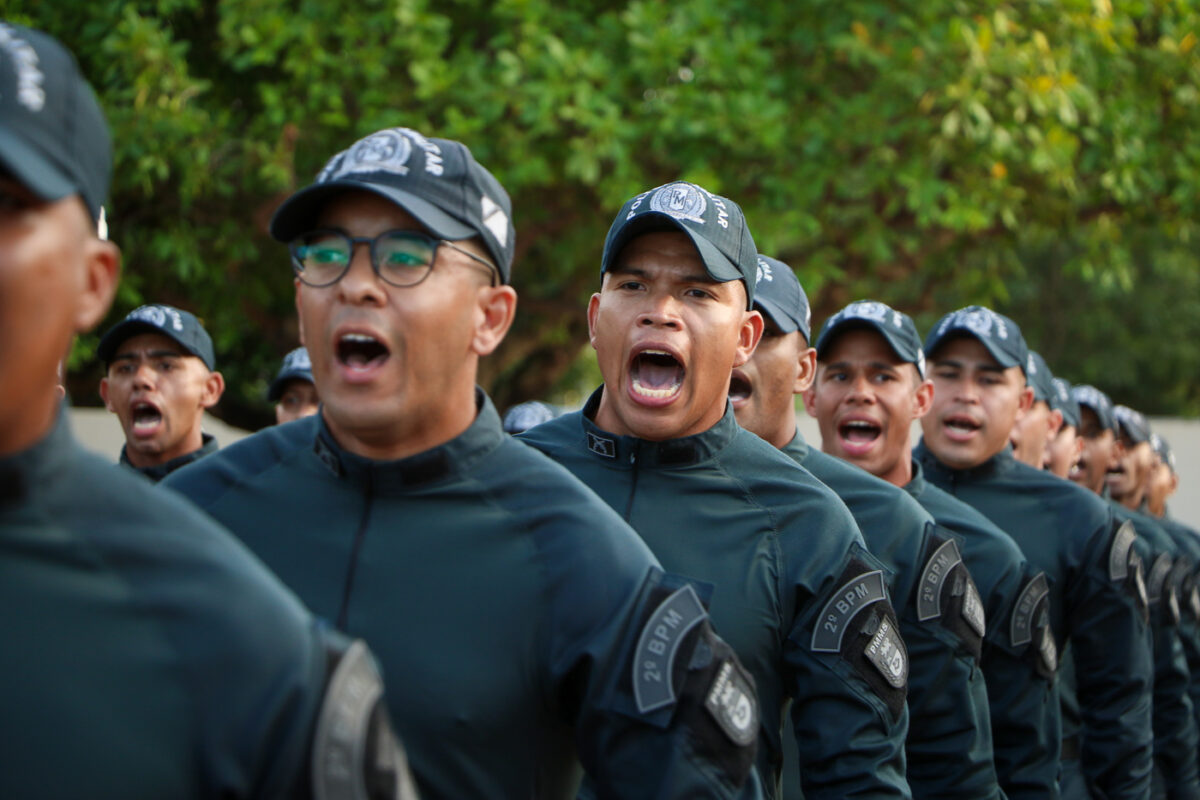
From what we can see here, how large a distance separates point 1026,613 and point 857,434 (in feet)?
3.16

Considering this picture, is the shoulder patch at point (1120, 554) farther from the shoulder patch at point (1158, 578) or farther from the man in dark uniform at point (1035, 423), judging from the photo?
the shoulder patch at point (1158, 578)

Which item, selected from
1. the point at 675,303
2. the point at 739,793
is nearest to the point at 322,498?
the point at 739,793

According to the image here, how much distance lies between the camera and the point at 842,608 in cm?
391

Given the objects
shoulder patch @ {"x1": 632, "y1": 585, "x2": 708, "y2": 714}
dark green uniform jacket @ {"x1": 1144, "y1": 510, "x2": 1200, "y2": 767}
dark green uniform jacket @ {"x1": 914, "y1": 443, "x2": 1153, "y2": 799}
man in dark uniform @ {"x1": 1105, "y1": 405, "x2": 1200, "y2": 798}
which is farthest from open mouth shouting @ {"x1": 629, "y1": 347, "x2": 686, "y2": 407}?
dark green uniform jacket @ {"x1": 1144, "y1": 510, "x2": 1200, "y2": 767}

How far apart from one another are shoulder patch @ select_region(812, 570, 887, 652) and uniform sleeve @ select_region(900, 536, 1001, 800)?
872 millimetres

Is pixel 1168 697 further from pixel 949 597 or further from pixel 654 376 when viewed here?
pixel 654 376

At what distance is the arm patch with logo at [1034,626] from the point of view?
5.59 meters

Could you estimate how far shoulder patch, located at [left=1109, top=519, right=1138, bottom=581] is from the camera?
648cm

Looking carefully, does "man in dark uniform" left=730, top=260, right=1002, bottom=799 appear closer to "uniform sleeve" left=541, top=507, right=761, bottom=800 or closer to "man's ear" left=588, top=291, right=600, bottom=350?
"man's ear" left=588, top=291, right=600, bottom=350

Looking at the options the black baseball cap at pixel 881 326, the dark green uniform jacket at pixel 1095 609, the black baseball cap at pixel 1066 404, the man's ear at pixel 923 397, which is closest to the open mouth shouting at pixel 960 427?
the dark green uniform jacket at pixel 1095 609

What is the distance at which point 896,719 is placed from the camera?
3.96 meters

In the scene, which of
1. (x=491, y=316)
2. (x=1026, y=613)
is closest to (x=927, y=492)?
(x=1026, y=613)

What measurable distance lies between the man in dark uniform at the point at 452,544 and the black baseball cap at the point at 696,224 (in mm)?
1254

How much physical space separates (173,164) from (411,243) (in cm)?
749
